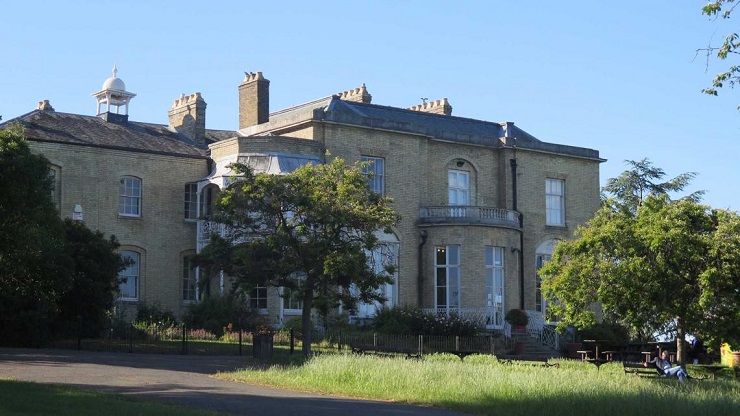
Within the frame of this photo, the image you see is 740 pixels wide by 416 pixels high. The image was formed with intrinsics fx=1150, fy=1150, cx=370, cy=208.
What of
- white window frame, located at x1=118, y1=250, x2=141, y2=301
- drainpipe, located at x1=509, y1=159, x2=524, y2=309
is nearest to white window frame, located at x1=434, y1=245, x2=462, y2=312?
drainpipe, located at x1=509, y1=159, x2=524, y2=309

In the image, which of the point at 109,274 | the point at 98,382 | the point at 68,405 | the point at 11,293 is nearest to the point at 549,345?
the point at 109,274

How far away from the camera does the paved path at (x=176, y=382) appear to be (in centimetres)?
2025

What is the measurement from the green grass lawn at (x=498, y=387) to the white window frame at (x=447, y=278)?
1794 cm

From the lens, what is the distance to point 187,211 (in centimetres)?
A: 4506

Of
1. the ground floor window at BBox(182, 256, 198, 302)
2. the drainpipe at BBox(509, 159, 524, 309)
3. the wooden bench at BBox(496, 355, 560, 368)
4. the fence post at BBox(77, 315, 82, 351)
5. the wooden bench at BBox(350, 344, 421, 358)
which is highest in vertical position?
the drainpipe at BBox(509, 159, 524, 309)

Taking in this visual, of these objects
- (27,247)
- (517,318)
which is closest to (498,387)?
(27,247)

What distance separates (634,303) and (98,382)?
17080 mm

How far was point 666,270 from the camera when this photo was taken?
3341cm

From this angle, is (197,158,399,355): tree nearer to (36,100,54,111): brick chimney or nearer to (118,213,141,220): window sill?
(118,213,141,220): window sill

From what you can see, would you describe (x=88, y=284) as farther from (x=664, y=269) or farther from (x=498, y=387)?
(x=664, y=269)

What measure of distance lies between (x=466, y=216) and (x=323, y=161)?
6.43 meters

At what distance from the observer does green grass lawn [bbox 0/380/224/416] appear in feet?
59.3

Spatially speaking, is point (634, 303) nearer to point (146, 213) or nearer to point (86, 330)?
point (86, 330)

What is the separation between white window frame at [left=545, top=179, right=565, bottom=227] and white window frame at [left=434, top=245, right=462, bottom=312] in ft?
22.4
